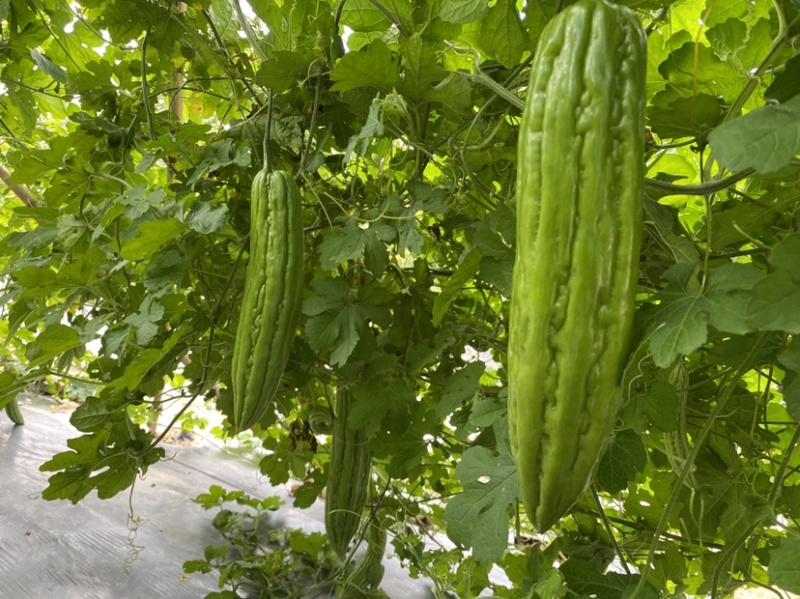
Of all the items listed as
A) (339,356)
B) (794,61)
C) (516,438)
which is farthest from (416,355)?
(794,61)

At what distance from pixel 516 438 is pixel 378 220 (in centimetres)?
49

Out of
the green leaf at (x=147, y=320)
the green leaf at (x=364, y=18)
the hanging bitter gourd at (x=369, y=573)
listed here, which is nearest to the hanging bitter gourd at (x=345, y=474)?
the hanging bitter gourd at (x=369, y=573)

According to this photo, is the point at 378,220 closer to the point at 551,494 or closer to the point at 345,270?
the point at 345,270

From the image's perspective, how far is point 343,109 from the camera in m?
1.02

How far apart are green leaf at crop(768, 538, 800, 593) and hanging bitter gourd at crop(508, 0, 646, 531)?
0.32m

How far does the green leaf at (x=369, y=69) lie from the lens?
0.80 m

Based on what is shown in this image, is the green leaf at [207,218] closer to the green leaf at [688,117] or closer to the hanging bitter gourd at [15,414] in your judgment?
the green leaf at [688,117]

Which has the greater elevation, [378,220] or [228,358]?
[378,220]

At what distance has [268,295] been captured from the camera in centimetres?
88

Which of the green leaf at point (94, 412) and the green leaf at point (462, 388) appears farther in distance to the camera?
the green leaf at point (94, 412)

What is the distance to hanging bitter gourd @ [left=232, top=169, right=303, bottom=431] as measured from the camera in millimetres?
879

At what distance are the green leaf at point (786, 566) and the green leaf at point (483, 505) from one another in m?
0.29

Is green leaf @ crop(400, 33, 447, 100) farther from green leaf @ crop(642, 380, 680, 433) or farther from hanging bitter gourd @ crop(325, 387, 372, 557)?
hanging bitter gourd @ crop(325, 387, 372, 557)

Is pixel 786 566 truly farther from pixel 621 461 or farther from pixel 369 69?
pixel 369 69
